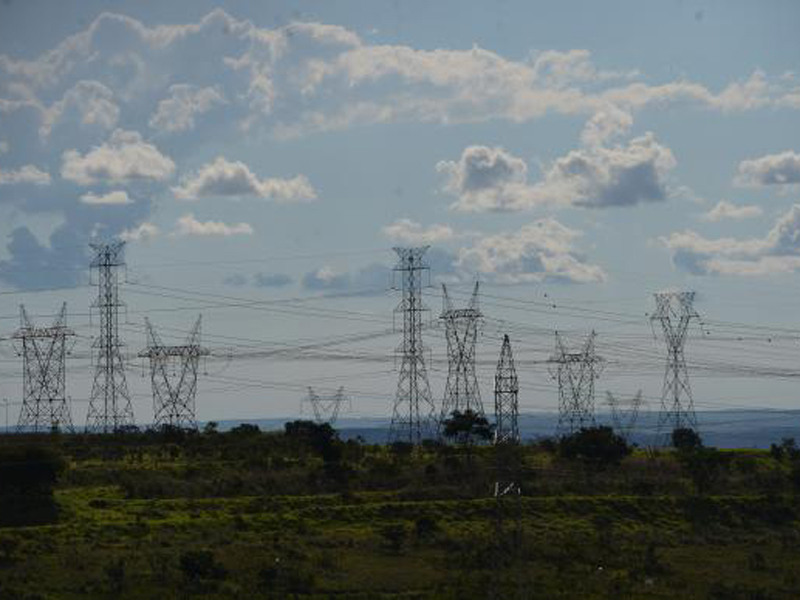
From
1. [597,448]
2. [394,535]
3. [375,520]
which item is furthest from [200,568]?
[597,448]

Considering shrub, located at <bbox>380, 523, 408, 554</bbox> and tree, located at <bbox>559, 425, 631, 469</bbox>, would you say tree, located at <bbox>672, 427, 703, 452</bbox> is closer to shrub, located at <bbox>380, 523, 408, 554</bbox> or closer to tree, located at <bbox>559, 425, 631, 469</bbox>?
tree, located at <bbox>559, 425, 631, 469</bbox>

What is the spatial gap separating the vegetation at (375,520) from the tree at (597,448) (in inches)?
7.0

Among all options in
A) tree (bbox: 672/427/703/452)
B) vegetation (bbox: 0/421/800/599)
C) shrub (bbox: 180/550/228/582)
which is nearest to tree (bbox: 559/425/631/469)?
vegetation (bbox: 0/421/800/599)

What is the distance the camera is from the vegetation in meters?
68.6

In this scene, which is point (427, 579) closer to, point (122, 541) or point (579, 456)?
point (122, 541)

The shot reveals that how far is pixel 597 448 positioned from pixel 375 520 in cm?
3541

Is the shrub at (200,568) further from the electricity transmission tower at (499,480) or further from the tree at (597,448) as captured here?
the tree at (597,448)

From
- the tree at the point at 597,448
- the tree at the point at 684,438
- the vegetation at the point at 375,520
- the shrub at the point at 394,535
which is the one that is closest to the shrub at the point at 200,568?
the vegetation at the point at 375,520

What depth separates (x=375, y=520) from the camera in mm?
86375

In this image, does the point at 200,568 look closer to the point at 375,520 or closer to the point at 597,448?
the point at 375,520

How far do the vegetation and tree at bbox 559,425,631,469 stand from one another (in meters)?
0.18

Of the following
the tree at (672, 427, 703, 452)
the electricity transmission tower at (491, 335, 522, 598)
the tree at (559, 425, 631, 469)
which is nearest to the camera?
the electricity transmission tower at (491, 335, 522, 598)

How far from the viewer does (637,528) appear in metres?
91.0

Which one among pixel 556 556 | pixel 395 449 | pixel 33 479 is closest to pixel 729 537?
pixel 556 556
